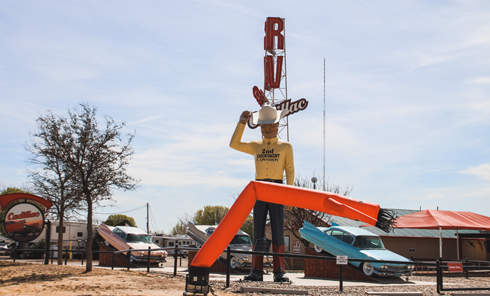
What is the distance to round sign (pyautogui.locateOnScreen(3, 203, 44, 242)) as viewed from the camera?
14.5 metres

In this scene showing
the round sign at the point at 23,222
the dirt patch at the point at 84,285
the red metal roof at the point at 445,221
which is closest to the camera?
the dirt patch at the point at 84,285

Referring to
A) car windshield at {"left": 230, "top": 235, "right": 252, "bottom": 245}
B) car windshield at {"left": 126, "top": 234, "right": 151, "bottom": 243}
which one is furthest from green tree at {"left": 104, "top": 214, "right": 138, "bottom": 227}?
car windshield at {"left": 230, "top": 235, "right": 252, "bottom": 245}

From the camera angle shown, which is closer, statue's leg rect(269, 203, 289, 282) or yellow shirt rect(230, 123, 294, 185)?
statue's leg rect(269, 203, 289, 282)

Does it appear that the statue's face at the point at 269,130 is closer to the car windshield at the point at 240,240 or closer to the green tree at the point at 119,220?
the car windshield at the point at 240,240

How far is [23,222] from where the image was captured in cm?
1474

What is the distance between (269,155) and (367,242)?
20.1 ft

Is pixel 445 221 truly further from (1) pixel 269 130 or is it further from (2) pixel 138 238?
(2) pixel 138 238

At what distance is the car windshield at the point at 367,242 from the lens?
45.3ft


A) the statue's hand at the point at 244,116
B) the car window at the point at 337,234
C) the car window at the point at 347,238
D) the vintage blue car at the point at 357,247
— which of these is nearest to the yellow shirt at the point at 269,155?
the statue's hand at the point at 244,116

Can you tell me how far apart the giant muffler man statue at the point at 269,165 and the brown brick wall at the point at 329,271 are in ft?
10.8

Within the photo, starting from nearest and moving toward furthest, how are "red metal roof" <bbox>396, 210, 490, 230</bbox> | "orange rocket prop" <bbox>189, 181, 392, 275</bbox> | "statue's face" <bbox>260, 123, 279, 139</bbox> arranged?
"orange rocket prop" <bbox>189, 181, 392, 275</bbox>, "statue's face" <bbox>260, 123, 279, 139</bbox>, "red metal roof" <bbox>396, 210, 490, 230</bbox>

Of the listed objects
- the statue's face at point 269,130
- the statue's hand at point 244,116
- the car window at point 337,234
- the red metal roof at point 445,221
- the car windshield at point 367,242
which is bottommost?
the car windshield at point 367,242

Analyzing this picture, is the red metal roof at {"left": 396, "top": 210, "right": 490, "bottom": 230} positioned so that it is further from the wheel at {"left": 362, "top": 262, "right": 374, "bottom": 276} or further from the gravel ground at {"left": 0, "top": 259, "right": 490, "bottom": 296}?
the gravel ground at {"left": 0, "top": 259, "right": 490, "bottom": 296}

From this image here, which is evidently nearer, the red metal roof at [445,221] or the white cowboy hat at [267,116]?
the white cowboy hat at [267,116]
